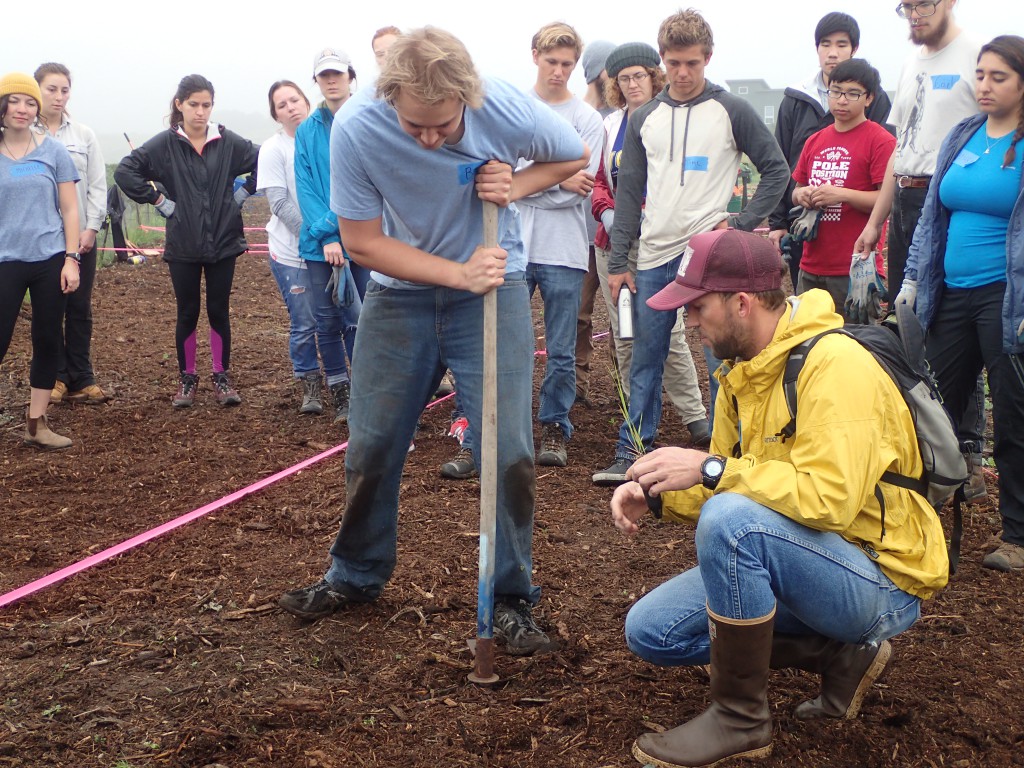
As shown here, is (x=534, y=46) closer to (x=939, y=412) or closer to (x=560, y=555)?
(x=560, y=555)

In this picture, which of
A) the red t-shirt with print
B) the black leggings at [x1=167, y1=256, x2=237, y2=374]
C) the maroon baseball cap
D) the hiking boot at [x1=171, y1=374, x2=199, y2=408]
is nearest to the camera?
the maroon baseball cap

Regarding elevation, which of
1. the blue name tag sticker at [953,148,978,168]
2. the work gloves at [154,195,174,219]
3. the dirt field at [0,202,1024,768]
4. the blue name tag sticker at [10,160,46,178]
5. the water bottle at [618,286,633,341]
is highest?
the blue name tag sticker at [953,148,978,168]

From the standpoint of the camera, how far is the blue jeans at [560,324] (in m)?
5.82

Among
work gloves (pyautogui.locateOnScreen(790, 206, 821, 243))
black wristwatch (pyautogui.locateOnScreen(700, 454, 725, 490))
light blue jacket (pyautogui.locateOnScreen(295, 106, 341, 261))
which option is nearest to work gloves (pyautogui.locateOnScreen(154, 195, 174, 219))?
light blue jacket (pyautogui.locateOnScreen(295, 106, 341, 261))

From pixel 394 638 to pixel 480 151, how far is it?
1.78 metres

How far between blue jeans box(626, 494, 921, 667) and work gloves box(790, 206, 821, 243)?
3.04 meters

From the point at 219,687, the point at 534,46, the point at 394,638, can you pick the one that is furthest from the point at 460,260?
the point at 534,46

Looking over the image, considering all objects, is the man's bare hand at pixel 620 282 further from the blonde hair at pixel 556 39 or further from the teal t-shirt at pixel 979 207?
the teal t-shirt at pixel 979 207

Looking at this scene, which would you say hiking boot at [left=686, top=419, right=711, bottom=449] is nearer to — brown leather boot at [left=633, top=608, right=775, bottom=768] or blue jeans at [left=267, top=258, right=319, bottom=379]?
blue jeans at [left=267, top=258, right=319, bottom=379]

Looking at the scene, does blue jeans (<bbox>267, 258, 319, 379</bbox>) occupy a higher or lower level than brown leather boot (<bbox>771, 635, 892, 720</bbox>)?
higher

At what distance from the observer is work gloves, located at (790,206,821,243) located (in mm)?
5598

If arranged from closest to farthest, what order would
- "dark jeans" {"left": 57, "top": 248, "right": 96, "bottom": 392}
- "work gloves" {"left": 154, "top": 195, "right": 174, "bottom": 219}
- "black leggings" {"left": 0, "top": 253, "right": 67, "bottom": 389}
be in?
"black leggings" {"left": 0, "top": 253, "right": 67, "bottom": 389} → "work gloves" {"left": 154, "top": 195, "right": 174, "bottom": 219} → "dark jeans" {"left": 57, "top": 248, "right": 96, "bottom": 392}

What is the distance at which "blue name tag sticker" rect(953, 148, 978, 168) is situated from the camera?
4.40 m

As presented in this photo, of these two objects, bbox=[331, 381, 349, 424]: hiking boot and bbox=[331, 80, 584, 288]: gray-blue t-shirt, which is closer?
bbox=[331, 80, 584, 288]: gray-blue t-shirt
